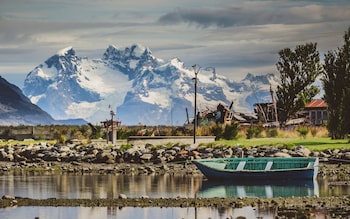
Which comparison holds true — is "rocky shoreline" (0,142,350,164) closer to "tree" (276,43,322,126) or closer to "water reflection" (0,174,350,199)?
"water reflection" (0,174,350,199)

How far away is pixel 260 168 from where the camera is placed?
5481cm

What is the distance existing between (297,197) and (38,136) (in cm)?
6390

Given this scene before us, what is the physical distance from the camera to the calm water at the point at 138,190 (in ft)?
124

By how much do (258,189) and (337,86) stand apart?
1428 inches

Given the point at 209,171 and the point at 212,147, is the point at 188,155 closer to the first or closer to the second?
the point at 212,147

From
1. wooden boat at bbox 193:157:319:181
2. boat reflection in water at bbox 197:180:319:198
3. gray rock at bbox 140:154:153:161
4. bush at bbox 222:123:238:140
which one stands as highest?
bush at bbox 222:123:238:140

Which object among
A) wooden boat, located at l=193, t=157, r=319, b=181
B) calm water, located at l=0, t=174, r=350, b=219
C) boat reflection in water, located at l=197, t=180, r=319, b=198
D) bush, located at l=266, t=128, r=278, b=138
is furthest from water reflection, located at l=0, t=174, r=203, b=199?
bush, located at l=266, t=128, r=278, b=138

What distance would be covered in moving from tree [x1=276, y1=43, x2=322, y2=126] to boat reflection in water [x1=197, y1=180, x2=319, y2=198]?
63.6m

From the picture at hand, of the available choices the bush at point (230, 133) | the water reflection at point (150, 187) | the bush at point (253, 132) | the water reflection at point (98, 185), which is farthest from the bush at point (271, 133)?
the water reflection at point (150, 187)

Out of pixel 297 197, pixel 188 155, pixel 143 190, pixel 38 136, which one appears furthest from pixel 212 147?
pixel 38 136

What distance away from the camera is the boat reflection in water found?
1785 inches

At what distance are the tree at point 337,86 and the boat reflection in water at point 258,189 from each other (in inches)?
989

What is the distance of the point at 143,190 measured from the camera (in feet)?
157

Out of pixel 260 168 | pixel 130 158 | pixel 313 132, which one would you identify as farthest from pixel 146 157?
pixel 313 132
